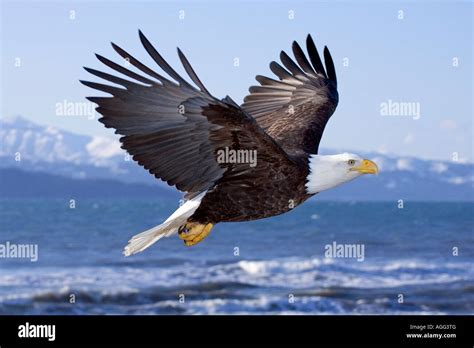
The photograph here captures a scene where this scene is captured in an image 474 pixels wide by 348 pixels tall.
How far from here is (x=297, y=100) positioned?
7719mm

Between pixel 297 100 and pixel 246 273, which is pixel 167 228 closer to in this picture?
pixel 297 100

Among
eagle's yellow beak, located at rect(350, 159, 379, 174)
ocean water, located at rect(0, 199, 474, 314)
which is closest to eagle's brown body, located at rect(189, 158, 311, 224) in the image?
eagle's yellow beak, located at rect(350, 159, 379, 174)

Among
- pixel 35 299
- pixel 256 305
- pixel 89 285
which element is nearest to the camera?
pixel 256 305

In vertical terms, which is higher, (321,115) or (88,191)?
(88,191)

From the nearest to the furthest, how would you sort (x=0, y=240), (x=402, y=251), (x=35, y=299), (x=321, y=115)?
(x=321, y=115)
(x=35, y=299)
(x=402, y=251)
(x=0, y=240)

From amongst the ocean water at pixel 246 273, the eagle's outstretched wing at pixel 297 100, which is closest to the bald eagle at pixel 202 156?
the eagle's outstretched wing at pixel 297 100

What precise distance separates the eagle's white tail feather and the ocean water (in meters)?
2.96

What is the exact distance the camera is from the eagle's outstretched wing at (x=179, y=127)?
532cm

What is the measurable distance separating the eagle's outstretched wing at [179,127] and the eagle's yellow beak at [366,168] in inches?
19.0

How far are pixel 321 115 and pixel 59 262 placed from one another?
74.4ft

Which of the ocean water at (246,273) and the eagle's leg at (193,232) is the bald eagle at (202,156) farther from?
the ocean water at (246,273)

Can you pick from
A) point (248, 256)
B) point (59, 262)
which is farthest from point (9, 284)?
point (248, 256)

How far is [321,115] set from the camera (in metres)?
7.42

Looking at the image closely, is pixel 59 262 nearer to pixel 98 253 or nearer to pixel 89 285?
pixel 98 253
